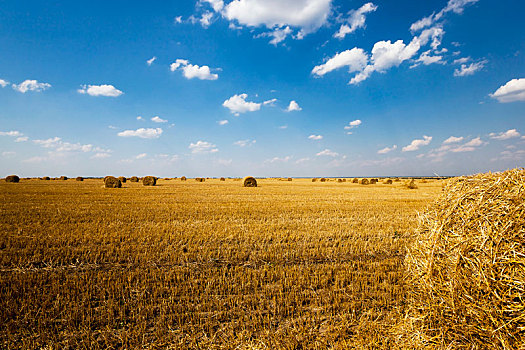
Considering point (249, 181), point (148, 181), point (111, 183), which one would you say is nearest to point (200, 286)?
point (111, 183)

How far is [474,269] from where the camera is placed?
9.25 feet

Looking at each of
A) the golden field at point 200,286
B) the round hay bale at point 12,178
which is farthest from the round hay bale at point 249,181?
the round hay bale at point 12,178

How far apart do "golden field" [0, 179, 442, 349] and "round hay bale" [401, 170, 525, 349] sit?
30.0 inches

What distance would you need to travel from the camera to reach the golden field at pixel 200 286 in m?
3.52

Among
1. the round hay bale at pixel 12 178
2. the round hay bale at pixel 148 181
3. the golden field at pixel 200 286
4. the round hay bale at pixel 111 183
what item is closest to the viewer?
the golden field at pixel 200 286

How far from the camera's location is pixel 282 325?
3799mm

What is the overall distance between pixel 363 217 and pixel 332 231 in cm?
348

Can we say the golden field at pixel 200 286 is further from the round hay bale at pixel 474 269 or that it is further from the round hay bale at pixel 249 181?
the round hay bale at pixel 249 181

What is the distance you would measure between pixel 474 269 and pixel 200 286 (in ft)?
14.2

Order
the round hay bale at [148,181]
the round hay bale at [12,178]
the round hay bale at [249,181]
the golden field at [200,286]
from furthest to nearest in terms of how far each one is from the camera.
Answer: the round hay bale at [12,178], the round hay bale at [148,181], the round hay bale at [249,181], the golden field at [200,286]

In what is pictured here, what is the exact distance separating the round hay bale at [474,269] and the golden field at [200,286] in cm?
76

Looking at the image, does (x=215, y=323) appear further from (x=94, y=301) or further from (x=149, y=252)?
(x=149, y=252)

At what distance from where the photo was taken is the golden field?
11.5ft

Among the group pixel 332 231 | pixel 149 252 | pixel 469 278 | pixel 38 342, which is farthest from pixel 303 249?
pixel 38 342
